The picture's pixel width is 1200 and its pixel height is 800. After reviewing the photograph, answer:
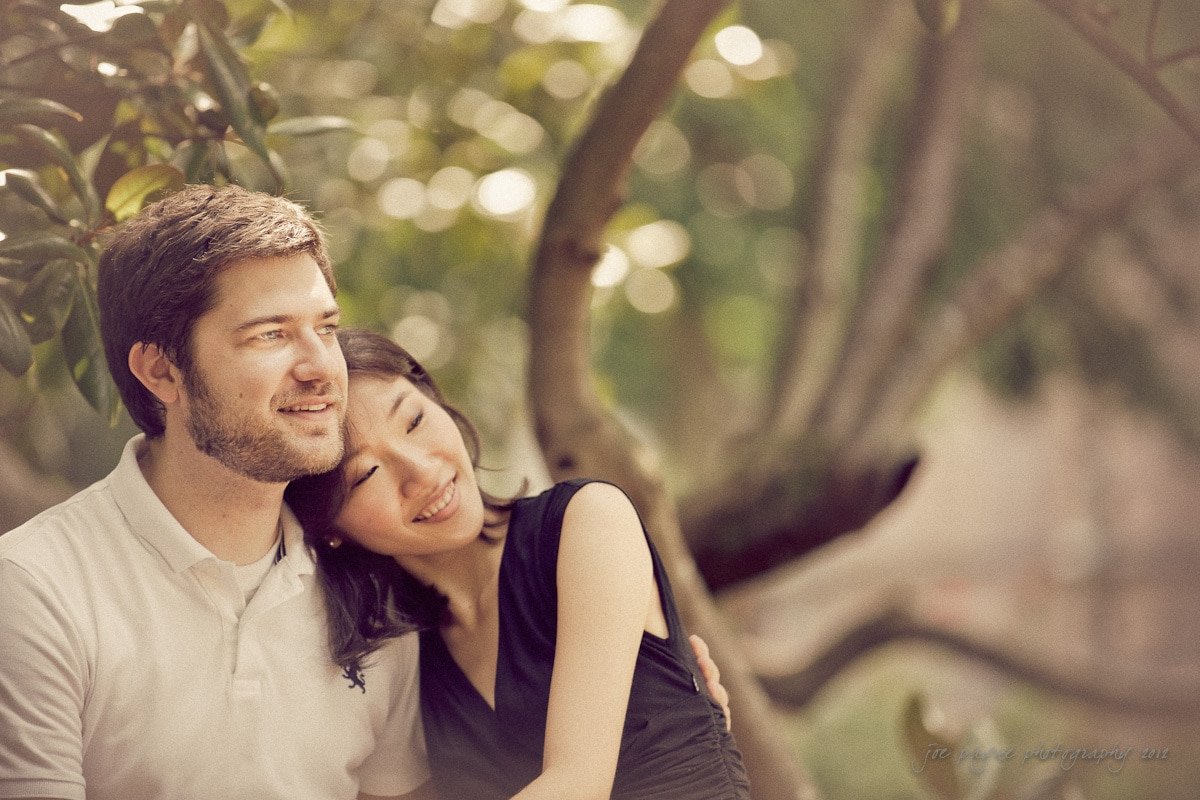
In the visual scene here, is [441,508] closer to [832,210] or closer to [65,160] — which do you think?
[65,160]

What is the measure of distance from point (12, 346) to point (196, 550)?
36 centimetres

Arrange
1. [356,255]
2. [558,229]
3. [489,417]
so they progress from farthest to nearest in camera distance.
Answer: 1. [489,417]
2. [356,255]
3. [558,229]

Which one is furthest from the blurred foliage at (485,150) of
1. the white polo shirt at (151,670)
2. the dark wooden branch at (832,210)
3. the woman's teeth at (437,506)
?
the woman's teeth at (437,506)

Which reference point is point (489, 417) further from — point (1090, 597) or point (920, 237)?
point (1090, 597)

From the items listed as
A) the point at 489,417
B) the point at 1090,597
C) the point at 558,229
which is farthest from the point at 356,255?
the point at 1090,597

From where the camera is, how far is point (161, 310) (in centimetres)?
167

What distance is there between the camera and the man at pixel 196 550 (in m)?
1.59

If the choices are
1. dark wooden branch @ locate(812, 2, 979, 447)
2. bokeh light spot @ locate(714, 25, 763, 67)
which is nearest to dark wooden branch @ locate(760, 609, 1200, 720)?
dark wooden branch @ locate(812, 2, 979, 447)

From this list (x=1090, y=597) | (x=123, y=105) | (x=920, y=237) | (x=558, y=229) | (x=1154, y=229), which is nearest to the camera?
(x=123, y=105)

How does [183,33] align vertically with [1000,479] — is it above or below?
above

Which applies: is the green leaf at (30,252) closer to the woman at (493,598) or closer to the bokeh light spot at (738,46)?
the woman at (493,598)

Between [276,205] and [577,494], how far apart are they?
23.5 inches

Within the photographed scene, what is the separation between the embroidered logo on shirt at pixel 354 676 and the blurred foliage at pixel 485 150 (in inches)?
20.0

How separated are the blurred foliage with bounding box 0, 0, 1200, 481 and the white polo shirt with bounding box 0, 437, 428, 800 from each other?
0.77 ft
